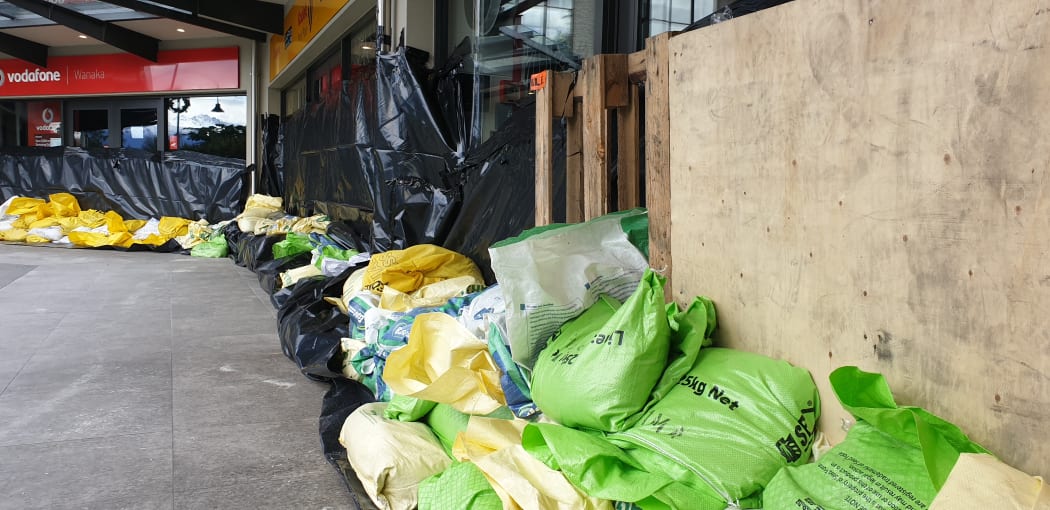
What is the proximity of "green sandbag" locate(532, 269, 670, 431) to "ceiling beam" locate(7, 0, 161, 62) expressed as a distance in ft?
38.9

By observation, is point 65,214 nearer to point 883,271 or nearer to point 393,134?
point 393,134

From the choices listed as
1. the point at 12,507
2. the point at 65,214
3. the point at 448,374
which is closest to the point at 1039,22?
the point at 448,374

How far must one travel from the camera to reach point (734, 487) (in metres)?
1.60

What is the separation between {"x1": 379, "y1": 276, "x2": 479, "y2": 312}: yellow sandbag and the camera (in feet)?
12.5

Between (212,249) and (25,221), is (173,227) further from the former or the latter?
(25,221)

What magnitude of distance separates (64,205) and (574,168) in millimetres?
11264

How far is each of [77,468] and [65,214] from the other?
1051 cm

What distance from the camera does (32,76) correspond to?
14.4 meters

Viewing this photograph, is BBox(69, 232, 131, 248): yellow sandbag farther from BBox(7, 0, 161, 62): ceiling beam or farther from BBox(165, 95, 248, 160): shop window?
BBox(165, 95, 248, 160): shop window

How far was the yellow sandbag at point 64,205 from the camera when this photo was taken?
11672mm

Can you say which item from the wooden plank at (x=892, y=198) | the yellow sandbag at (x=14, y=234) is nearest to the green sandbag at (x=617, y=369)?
the wooden plank at (x=892, y=198)

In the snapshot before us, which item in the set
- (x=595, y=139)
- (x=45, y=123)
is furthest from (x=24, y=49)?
(x=595, y=139)

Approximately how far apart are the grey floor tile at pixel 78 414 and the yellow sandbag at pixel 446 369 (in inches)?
45.8

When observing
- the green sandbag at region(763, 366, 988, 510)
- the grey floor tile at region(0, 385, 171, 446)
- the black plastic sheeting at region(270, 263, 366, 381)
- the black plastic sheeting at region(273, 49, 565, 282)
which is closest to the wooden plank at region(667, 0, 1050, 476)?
the green sandbag at region(763, 366, 988, 510)
